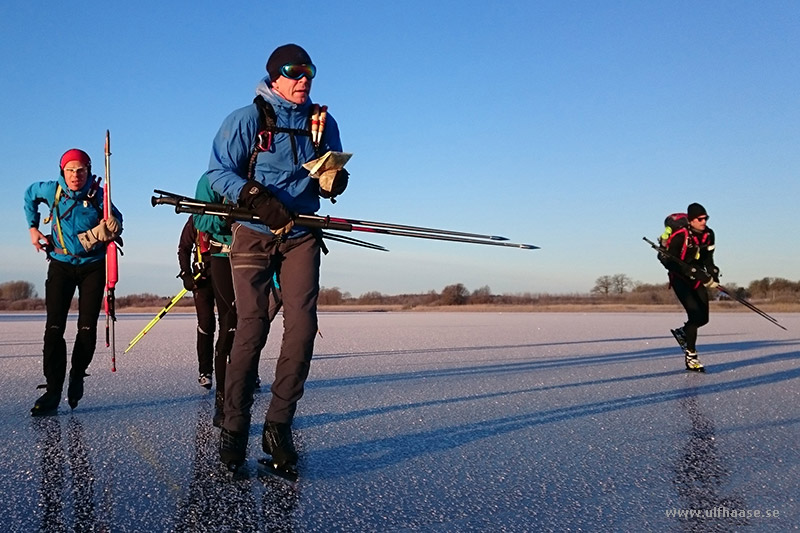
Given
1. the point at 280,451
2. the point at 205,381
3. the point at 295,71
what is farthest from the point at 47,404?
the point at 295,71

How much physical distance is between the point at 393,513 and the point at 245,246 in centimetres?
168

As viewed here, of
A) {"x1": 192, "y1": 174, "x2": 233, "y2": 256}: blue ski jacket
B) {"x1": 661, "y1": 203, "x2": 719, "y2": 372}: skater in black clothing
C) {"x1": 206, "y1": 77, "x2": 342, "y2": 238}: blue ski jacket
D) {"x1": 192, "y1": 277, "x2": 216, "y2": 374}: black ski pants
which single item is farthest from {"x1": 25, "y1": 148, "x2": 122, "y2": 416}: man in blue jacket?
{"x1": 661, "y1": 203, "x2": 719, "y2": 372}: skater in black clothing

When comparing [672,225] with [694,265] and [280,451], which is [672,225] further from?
[280,451]

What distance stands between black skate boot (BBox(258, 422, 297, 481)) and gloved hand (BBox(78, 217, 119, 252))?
244 centimetres

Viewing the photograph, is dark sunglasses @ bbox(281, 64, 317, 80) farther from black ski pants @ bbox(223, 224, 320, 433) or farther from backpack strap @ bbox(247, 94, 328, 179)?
black ski pants @ bbox(223, 224, 320, 433)

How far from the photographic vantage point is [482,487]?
3.35m

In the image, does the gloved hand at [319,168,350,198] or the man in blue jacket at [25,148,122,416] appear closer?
the gloved hand at [319,168,350,198]

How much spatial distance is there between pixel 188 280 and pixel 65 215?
1446 mm

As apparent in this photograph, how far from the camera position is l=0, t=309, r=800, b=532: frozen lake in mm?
2912

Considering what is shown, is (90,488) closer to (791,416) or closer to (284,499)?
(284,499)

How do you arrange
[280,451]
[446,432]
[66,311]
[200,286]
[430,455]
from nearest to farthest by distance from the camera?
[280,451], [430,455], [446,432], [66,311], [200,286]

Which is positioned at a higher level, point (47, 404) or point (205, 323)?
point (205, 323)

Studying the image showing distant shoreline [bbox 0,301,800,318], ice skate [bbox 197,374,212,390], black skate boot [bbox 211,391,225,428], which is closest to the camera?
black skate boot [bbox 211,391,225,428]

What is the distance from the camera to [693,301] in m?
8.96
